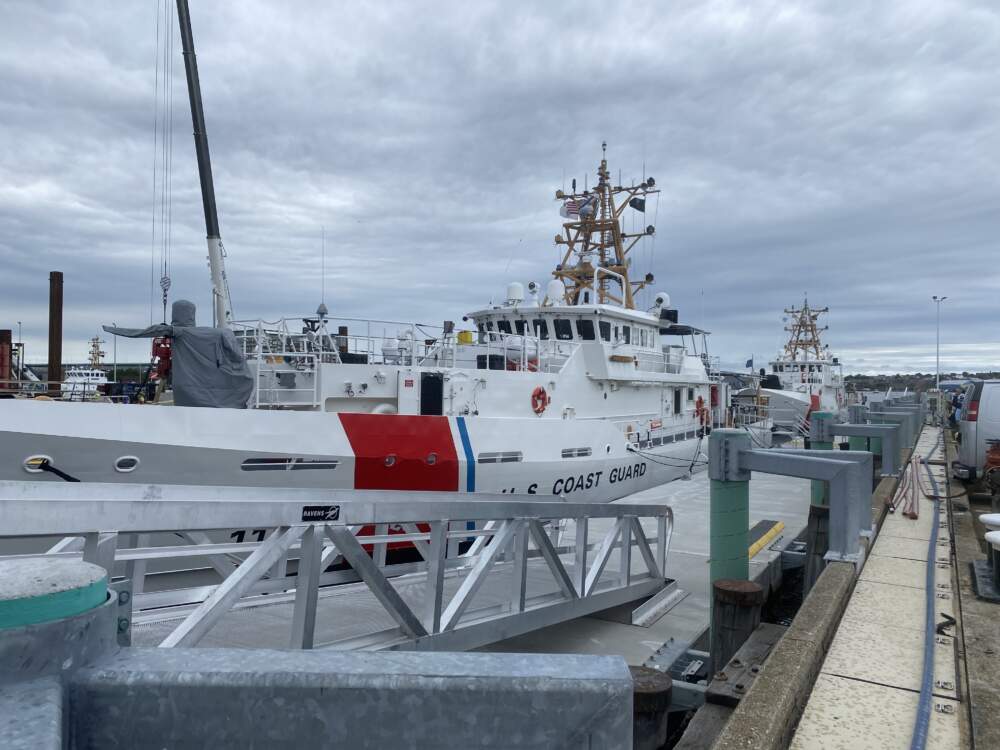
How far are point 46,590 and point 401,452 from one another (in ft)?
24.4

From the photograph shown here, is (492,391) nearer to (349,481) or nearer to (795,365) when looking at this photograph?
(349,481)

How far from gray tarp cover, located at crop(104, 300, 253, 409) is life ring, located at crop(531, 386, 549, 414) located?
4.85 metres

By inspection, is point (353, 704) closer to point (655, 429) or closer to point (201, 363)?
point (201, 363)

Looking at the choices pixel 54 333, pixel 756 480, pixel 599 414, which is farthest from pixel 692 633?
pixel 54 333

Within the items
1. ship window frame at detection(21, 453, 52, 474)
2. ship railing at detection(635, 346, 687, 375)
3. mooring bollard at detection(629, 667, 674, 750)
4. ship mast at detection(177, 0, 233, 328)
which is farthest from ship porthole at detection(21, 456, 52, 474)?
ship railing at detection(635, 346, 687, 375)

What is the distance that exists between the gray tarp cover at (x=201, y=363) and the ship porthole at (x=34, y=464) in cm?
177

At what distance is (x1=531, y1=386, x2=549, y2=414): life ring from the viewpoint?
37.7 ft

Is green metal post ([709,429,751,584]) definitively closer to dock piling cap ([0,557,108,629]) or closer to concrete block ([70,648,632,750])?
concrete block ([70,648,632,750])

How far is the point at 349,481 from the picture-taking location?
8320mm

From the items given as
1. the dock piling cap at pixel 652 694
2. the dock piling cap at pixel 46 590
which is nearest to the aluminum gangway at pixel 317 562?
the dock piling cap at pixel 46 590

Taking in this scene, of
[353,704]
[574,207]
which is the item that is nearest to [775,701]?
[353,704]

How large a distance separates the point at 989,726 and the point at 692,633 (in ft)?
11.5

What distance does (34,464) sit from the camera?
21.2ft

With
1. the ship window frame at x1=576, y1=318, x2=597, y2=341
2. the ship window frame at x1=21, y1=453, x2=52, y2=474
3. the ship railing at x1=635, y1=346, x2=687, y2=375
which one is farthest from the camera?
the ship railing at x1=635, y1=346, x2=687, y2=375
